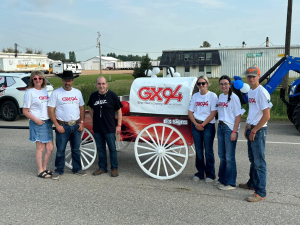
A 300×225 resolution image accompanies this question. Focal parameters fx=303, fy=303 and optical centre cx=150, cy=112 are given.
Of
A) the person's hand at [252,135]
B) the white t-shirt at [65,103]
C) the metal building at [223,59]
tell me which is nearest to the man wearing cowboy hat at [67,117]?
the white t-shirt at [65,103]

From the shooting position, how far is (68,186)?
493 cm

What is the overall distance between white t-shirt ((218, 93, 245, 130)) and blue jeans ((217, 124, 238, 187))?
10 cm

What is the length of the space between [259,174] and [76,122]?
3.12m

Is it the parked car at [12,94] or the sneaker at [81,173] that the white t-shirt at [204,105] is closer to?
the sneaker at [81,173]

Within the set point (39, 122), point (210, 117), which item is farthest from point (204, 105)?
point (39, 122)

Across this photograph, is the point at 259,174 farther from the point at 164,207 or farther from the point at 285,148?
the point at 285,148

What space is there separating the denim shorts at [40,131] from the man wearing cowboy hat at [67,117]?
0.16 meters

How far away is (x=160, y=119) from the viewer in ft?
17.2

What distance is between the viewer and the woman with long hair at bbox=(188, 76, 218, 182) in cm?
483

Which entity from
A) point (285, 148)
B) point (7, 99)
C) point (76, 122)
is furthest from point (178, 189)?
point (7, 99)

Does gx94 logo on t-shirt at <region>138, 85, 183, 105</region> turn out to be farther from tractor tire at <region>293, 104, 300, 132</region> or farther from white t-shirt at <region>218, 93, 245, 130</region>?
tractor tire at <region>293, 104, 300, 132</region>

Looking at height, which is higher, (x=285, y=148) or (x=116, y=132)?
(x=116, y=132)

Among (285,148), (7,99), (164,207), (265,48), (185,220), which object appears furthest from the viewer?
(265,48)

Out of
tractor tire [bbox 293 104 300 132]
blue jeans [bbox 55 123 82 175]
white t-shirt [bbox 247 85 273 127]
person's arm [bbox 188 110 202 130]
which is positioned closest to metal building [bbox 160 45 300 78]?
tractor tire [bbox 293 104 300 132]
